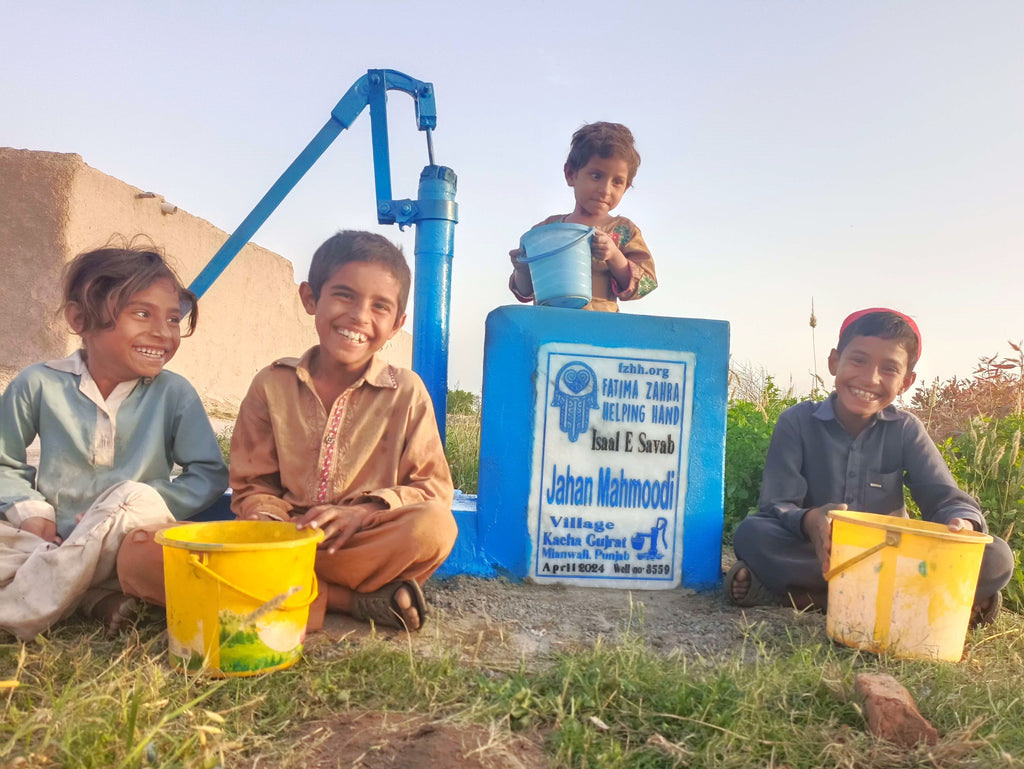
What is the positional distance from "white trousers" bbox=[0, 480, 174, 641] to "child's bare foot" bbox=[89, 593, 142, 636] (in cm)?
2

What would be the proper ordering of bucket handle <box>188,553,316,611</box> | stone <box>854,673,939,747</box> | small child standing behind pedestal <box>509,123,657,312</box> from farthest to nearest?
small child standing behind pedestal <box>509,123,657,312</box>
bucket handle <box>188,553,316,611</box>
stone <box>854,673,939,747</box>

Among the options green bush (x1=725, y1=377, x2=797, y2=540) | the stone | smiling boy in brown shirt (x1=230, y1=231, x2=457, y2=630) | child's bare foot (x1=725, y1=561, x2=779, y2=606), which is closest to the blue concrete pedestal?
child's bare foot (x1=725, y1=561, x2=779, y2=606)

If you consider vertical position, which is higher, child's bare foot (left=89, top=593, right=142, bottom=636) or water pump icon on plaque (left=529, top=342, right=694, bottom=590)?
water pump icon on plaque (left=529, top=342, right=694, bottom=590)

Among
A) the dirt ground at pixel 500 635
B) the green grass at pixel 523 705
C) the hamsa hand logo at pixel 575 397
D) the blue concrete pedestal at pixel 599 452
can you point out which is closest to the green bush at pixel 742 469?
the blue concrete pedestal at pixel 599 452

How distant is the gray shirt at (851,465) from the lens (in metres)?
2.83

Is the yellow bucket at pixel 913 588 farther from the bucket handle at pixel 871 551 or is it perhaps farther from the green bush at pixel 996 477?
the green bush at pixel 996 477

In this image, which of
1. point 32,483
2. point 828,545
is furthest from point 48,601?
point 828,545

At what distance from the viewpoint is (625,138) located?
11.6 feet

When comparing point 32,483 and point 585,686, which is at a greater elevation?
Result: point 32,483

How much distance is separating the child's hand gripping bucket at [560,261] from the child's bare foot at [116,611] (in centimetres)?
177

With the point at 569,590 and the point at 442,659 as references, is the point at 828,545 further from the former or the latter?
the point at 442,659

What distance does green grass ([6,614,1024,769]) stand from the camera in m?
1.47

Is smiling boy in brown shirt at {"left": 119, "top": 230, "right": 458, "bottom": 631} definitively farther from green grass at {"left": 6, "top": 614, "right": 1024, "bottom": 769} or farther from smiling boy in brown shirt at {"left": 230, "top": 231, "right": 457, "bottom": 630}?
green grass at {"left": 6, "top": 614, "right": 1024, "bottom": 769}

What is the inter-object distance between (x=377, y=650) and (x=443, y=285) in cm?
170
